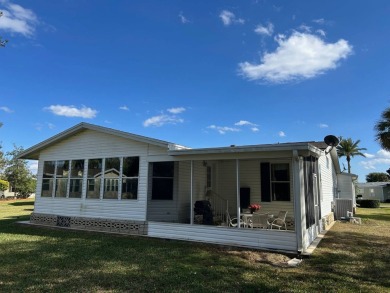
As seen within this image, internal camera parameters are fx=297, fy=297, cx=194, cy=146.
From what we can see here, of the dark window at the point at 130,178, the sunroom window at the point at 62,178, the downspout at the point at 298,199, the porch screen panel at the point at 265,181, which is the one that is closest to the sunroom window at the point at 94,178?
the dark window at the point at 130,178

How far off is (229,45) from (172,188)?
8.02m

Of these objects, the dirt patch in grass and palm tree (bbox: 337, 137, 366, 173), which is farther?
palm tree (bbox: 337, 137, 366, 173)

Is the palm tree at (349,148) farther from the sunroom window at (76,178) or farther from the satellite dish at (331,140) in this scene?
the sunroom window at (76,178)

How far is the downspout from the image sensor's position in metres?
7.89

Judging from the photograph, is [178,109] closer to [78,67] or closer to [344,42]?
[78,67]

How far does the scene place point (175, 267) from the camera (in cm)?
682

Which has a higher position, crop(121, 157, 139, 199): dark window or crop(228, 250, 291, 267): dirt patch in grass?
crop(121, 157, 139, 199): dark window

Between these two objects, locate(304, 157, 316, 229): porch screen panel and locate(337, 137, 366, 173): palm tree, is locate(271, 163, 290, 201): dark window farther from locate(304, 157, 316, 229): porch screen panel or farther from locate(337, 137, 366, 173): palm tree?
locate(337, 137, 366, 173): palm tree

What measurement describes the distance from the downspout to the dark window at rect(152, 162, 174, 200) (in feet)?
16.7

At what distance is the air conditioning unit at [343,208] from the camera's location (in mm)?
16672

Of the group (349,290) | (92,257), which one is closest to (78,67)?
(92,257)

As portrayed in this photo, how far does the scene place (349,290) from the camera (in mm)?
5430

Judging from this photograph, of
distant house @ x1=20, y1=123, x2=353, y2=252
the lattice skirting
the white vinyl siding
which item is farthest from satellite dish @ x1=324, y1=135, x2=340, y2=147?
the lattice skirting

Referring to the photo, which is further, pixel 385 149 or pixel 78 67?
pixel 385 149
